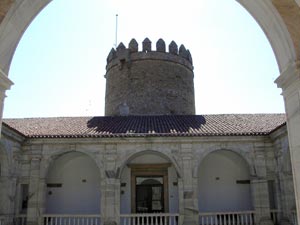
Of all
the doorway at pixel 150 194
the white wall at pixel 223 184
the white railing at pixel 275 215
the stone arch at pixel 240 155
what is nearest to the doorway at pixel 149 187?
the doorway at pixel 150 194

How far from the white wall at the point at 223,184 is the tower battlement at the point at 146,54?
1046 cm

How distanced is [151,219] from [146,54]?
44.8 feet

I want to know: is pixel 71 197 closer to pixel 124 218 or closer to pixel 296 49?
pixel 124 218

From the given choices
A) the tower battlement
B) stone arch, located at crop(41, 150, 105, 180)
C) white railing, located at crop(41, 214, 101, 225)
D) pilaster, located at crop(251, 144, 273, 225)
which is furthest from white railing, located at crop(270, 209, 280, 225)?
the tower battlement

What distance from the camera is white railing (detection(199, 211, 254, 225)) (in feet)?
47.1

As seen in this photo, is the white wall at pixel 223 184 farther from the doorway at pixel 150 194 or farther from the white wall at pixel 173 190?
the doorway at pixel 150 194

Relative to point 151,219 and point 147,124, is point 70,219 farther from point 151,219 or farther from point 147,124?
point 147,124

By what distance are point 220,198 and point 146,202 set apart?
3.58m

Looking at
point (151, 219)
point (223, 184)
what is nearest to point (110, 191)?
point (151, 219)

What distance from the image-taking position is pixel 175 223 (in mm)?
14562

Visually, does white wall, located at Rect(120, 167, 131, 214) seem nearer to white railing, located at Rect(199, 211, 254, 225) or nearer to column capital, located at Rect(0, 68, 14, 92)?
white railing, located at Rect(199, 211, 254, 225)

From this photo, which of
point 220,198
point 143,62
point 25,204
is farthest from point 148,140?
point 143,62

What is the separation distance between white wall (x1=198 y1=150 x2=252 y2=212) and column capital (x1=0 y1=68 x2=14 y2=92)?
44.3ft

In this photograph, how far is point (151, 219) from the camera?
14188mm
